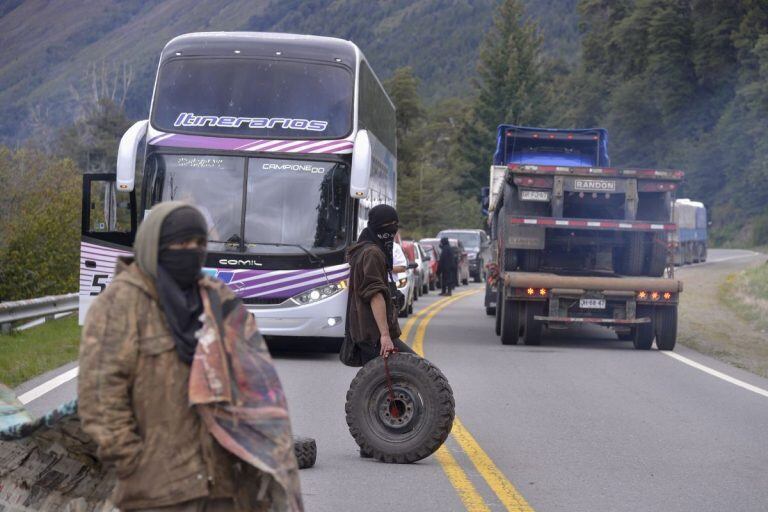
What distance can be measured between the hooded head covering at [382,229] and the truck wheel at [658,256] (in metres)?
10.1

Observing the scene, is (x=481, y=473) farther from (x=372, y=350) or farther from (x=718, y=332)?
(x=718, y=332)

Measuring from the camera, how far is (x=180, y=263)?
402 centimetres

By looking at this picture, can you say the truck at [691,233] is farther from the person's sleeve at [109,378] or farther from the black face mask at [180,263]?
the person's sleeve at [109,378]

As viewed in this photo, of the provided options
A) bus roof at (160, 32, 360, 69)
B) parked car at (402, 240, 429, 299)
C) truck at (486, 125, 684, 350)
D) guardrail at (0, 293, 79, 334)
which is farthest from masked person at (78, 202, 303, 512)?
parked car at (402, 240, 429, 299)

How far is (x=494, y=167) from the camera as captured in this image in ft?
86.1

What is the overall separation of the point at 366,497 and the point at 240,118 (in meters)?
8.78

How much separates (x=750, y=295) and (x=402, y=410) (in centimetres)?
2569

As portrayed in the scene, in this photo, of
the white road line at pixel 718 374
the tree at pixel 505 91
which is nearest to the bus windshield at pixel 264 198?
the white road line at pixel 718 374

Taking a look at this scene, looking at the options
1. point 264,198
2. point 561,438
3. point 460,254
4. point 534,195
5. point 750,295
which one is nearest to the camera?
point 561,438

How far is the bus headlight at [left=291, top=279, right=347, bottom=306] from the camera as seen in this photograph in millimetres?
15172

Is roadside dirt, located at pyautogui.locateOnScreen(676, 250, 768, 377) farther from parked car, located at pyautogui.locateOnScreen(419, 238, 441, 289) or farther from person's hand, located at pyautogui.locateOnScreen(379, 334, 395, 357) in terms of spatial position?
person's hand, located at pyautogui.locateOnScreen(379, 334, 395, 357)

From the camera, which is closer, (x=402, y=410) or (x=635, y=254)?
(x=402, y=410)

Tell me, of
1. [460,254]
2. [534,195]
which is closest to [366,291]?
[534,195]

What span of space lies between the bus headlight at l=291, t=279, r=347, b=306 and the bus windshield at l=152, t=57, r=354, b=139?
191 centimetres
